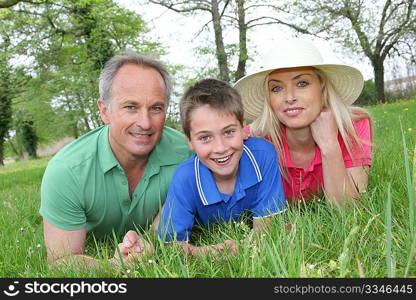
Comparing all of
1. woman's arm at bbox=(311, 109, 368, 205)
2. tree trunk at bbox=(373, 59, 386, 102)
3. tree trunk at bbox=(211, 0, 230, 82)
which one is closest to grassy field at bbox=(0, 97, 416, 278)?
woman's arm at bbox=(311, 109, 368, 205)

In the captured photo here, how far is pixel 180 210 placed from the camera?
2.75 meters

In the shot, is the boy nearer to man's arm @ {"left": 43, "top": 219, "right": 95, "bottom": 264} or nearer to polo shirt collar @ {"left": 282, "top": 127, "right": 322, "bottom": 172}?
polo shirt collar @ {"left": 282, "top": 127, "right": 322, "bottom": 172}

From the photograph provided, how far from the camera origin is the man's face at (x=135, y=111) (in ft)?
9.93

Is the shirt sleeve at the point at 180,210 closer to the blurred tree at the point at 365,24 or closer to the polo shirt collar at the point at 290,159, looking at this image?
the polo shirt collar at the point at 290,159

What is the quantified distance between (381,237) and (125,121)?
6.60 feet

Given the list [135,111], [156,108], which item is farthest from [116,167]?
[156,108]

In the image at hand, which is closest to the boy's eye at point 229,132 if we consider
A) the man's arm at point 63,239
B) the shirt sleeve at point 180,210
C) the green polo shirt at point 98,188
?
the shirt sleeve at point 180,210

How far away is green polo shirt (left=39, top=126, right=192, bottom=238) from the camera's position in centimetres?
291

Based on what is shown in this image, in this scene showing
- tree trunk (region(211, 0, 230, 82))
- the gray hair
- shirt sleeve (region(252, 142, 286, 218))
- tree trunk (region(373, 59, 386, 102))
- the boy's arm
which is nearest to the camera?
the boy's arm

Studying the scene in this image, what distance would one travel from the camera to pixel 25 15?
2078 centimetres

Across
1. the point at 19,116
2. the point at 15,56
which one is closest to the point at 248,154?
the point at 15,56

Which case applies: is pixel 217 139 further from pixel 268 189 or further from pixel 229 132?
pixel 268 189

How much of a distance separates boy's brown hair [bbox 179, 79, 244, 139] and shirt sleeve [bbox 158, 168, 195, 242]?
0.41 metres

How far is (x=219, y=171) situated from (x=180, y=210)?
15.8 inches
